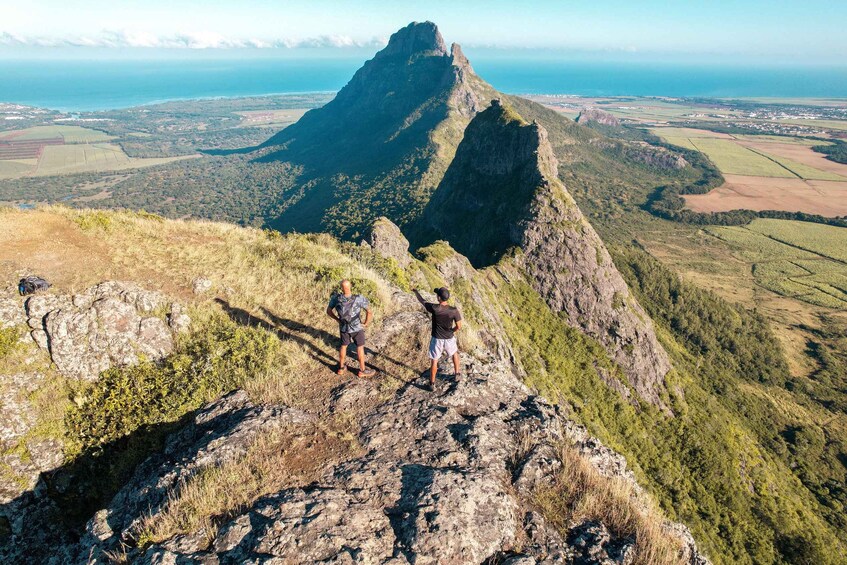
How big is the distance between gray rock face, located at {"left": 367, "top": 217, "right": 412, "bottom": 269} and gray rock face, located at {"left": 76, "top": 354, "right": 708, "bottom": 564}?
100 ft

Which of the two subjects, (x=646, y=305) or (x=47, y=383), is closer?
(x=47, y=383)

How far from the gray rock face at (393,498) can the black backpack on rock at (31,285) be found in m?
7.00

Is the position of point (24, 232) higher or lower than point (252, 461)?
higher

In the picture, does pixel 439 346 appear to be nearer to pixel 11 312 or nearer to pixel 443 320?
pixel 443 320

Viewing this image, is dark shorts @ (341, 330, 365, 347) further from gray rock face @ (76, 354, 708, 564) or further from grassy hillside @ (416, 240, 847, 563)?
grassy hillside @ (416, 240, 847, 563)

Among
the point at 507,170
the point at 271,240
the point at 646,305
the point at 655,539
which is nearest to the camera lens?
the point at 655,539

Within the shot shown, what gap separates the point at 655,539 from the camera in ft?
27.9

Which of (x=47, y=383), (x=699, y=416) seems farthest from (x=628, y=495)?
(x=699, y=416)

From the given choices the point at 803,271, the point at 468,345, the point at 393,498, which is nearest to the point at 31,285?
the point at 393,498

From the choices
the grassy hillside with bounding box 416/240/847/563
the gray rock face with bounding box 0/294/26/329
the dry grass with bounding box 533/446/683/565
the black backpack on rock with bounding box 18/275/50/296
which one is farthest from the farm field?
the gray rock face with bounding box 0/294/26/329

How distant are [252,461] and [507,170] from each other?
82.1 m

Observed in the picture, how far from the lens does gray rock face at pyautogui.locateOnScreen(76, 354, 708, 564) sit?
7.49m

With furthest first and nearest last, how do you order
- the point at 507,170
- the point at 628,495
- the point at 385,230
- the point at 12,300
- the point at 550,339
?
1. the point at 507,170
2. the point at 550,339
3. the point at 385,230
4. the point at 12,300
5. the point at 628,495

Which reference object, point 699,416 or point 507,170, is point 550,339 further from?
point 507,170
